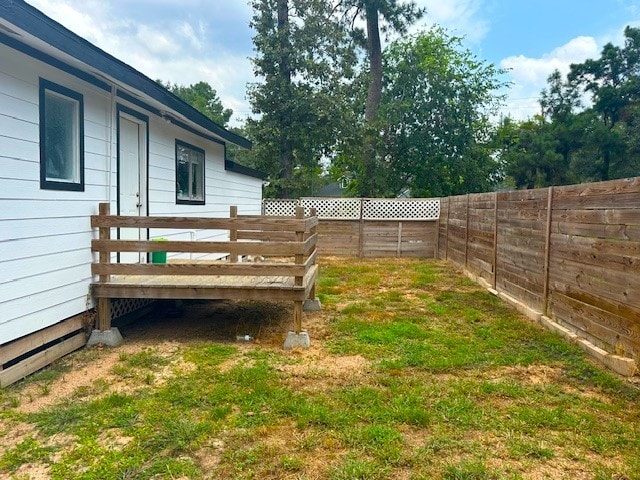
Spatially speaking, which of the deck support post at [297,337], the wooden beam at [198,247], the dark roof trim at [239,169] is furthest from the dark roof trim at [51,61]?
the dark roof trim at [239,169]

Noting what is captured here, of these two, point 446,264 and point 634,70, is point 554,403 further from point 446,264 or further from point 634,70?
point 634,70

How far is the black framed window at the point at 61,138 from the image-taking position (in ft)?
13.5

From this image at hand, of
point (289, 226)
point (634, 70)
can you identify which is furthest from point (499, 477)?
point (634, 70)

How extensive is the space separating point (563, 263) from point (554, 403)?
2.19 metres

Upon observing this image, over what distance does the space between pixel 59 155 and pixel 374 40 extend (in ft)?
51.3

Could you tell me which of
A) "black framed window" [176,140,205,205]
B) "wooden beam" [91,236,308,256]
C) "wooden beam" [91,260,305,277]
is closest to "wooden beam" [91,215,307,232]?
"wooden beam" [91,236,308,256]

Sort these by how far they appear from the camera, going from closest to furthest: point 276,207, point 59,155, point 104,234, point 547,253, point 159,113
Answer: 1. point 59,155
2. point 104,234
3. point 547,253
4. point 159,113
5. point 276,207

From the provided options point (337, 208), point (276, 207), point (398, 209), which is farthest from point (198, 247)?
point (398, 209)

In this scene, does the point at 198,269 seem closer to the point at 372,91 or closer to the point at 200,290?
the point at 200,290

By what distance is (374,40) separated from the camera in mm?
17688

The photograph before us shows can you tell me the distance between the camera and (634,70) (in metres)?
22.0

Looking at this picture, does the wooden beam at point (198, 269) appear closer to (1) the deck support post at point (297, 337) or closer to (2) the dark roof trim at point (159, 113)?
(1) the deck support post at point (297, 337)

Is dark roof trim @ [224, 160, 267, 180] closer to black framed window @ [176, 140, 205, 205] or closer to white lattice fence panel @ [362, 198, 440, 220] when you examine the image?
black framed window @ [176, 140, 205, 205]

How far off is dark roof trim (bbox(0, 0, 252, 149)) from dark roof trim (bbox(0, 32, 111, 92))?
0.32 m
